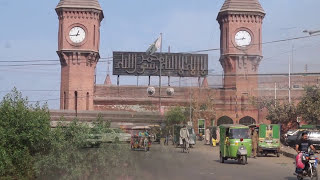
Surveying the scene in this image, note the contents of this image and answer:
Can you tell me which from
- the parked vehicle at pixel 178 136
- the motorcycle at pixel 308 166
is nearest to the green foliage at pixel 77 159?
the motorcycle at pixel 308 166

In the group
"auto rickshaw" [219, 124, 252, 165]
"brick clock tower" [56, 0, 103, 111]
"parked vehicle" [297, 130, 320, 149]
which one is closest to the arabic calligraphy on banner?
"brick clock tower" [56, 0, 103, 111]

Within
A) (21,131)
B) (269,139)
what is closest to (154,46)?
(269,139)

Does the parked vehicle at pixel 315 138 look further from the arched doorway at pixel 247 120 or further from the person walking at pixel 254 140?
the arched doorway at pixel 247 120

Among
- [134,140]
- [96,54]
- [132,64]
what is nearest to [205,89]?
[132,64]

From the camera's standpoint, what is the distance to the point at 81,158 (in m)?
17.4

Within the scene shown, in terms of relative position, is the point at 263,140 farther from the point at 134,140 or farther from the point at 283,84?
the point at 283,84

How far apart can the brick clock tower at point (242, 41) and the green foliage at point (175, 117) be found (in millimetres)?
13563

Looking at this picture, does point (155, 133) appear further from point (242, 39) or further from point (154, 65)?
point (242, 39)

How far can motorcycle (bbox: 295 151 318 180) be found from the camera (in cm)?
1602

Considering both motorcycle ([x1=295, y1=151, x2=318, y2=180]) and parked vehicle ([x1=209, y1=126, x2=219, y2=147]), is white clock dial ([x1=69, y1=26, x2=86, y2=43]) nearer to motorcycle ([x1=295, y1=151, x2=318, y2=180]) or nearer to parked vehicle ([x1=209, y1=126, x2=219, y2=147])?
parked vehicle ([x1=209, y1=126, x2=219, y2=147])

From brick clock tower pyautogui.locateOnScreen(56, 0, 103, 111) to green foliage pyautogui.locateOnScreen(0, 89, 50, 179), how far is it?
43842mm

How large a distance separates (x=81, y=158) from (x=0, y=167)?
3.20 metres

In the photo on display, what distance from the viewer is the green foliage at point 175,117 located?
5419 centimetres

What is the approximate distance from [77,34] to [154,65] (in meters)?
10.7
